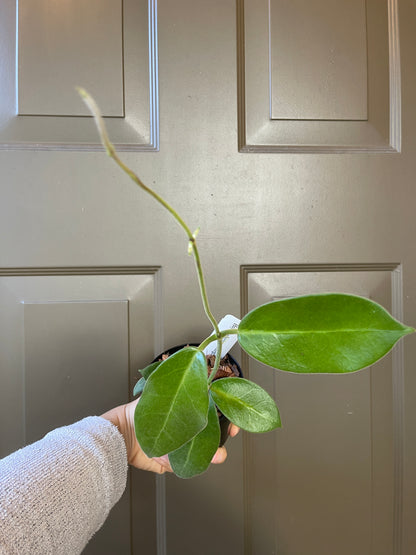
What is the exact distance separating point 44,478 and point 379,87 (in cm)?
73

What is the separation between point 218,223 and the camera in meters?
0.66

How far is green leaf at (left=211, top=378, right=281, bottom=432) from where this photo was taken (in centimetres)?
38

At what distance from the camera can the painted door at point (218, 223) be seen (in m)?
0.63

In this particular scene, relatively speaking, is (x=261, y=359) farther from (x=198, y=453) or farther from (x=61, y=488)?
(x=61, y=488)

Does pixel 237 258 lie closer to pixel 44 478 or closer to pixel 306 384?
pixel 306 384

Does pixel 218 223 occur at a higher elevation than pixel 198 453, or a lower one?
higher

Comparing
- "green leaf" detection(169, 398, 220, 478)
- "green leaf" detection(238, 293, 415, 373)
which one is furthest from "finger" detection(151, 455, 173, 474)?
→ "green leaf" detection(238, 293, 415, 373)

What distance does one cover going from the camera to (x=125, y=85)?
0.64 m

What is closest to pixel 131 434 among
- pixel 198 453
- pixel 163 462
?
pixel 163 462

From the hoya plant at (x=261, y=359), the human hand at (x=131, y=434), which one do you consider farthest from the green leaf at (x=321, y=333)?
the human hand at (x=131, y=434)

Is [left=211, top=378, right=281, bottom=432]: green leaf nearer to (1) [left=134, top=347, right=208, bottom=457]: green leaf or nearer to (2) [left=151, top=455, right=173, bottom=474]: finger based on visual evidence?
(1) [left=134, top=347, right=208, bottom=457]: green leaf

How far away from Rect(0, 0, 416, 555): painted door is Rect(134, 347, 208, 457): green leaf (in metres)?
0.30

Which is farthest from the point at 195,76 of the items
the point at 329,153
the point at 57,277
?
the point at 57,277

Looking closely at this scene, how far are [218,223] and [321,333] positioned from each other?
0.37 m
